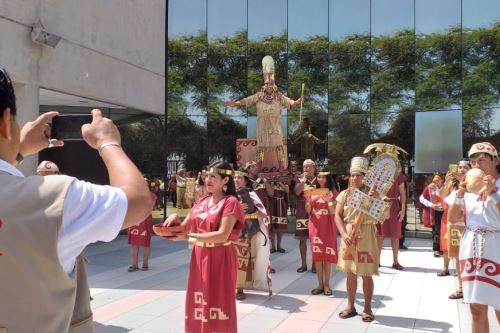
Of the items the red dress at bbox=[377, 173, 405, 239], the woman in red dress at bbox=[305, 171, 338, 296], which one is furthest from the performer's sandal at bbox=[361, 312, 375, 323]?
the red dress at bbox=[377, 173, 405, 239]

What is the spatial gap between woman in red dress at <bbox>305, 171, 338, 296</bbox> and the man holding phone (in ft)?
18.4

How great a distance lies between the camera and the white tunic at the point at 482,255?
3.60 meters

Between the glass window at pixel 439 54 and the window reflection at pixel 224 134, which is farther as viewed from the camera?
the window reflection at pixel 224 134

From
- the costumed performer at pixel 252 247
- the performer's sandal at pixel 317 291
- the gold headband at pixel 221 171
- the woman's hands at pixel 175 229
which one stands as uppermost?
the gold headband at pixel 221 171

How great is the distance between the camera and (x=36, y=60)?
851cm

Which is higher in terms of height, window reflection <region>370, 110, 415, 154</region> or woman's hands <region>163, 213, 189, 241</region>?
window reflection <region>370, 110, 415, 154</region>

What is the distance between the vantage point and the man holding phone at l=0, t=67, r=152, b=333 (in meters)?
1.05

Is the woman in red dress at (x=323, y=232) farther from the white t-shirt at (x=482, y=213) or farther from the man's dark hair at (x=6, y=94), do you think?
the man's dark hair at (x=6, y=94)

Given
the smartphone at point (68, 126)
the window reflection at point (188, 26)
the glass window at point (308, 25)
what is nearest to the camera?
the smartphone at point (68, 126)

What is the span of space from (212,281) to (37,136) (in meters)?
2.59

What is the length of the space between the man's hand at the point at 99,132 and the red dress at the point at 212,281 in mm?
2529

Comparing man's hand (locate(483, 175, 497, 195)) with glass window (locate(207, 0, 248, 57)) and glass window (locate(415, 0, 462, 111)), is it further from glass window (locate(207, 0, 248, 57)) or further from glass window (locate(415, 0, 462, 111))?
glass window (locate(207, 0, 248, 57))

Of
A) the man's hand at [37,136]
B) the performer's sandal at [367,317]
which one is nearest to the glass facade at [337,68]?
the performer's sandal at [367,317]

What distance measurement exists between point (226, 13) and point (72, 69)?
896 cm
